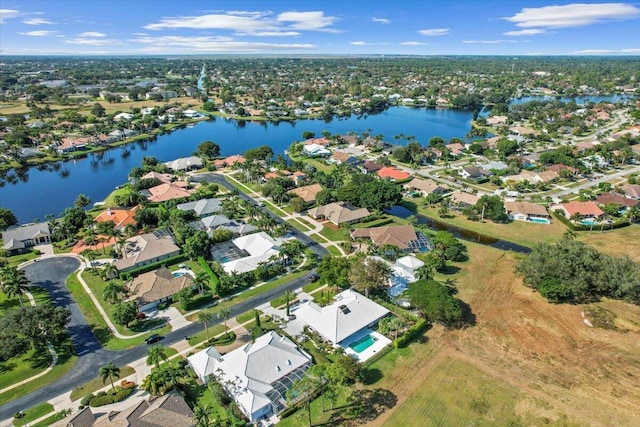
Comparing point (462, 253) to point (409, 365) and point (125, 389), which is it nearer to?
point (409, 365)

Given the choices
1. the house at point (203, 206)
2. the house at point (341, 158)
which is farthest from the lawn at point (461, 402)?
the house at point (341, 158)

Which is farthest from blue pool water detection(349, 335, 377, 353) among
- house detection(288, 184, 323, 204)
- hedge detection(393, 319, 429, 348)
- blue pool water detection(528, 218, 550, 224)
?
blue pool water detection(528, 218, 550, 224)

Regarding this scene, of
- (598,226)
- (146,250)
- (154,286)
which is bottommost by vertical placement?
(154,286)

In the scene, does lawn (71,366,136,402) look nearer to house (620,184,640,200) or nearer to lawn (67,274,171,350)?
lawn (67,274,171,350)

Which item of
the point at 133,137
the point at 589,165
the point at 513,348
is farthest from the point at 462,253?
the point at 133,137

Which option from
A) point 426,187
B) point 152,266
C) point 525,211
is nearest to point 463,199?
point 426,187

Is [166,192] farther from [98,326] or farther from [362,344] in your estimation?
[362,344]

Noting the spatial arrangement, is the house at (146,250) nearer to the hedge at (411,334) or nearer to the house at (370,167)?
the hedge at (411,334)
